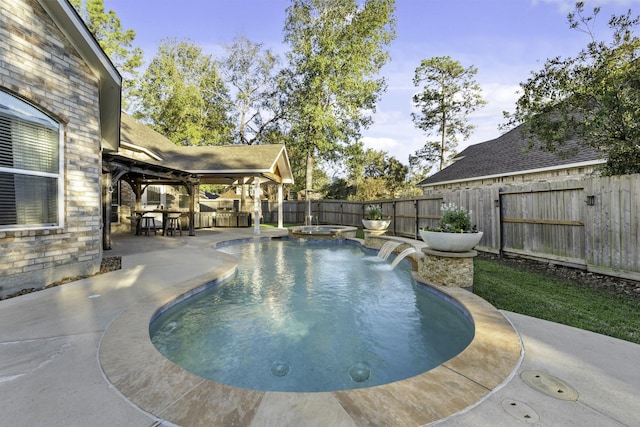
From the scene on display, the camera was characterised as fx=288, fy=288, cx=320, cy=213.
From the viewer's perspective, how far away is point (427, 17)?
11.5 m

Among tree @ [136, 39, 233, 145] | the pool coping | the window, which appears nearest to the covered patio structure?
the window

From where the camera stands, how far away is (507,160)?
45.8ft

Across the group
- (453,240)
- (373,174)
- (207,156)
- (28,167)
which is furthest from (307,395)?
(373,174)

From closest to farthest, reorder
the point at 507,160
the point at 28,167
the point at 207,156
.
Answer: the point at 28,167
the point at 507,160
the point at 207,156

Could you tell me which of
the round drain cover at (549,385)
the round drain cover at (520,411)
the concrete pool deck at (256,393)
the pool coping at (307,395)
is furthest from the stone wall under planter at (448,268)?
the round drain cover at (520,411)

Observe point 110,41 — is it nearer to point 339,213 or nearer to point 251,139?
point 251,139

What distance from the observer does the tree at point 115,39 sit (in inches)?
884

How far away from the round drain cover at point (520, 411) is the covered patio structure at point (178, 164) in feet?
31.9

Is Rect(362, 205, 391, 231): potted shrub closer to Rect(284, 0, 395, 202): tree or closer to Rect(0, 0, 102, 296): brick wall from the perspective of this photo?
Rect(0, 0, 102, 296): brick wall

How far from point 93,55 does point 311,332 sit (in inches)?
255

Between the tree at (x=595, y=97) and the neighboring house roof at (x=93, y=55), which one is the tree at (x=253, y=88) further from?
the tree at (x=595, y=97)

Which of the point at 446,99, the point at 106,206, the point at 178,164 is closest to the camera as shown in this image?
the point at 106,206

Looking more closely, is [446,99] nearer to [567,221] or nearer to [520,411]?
[567,221]

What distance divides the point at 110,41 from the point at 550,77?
30.3m
